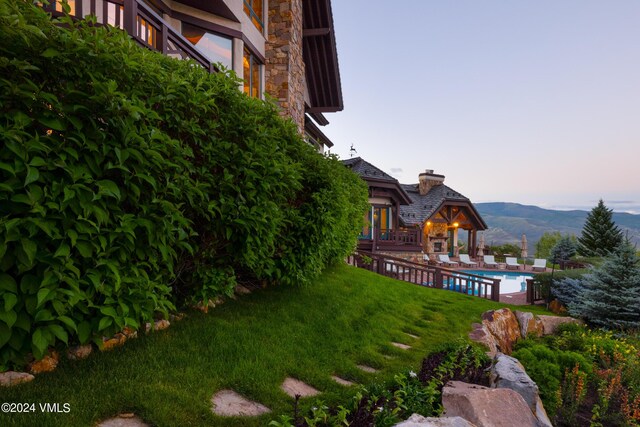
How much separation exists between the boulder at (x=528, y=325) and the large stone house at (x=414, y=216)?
12.3 metres

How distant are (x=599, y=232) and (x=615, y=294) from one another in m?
20.6

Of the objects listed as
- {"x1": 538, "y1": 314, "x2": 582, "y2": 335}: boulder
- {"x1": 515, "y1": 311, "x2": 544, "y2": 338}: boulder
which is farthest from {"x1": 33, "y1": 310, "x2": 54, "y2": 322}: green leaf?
{"x1": 538, "y1": 314, "x2": 582, "y2": 335}: boulder

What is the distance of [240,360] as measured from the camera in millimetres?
3652

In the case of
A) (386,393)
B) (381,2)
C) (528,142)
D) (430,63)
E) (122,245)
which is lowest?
(386,393)

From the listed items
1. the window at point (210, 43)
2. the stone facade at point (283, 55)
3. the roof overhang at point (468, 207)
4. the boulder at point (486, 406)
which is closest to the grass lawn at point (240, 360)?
the boulder at point (486, 406)

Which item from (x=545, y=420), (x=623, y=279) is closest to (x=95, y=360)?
(x=545, y=420)

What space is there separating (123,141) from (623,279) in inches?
516

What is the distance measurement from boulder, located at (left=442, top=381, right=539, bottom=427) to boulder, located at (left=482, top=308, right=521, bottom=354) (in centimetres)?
368

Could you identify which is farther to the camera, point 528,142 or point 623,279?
point 528,142

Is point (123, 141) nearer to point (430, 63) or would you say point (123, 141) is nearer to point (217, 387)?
point (217, 387)

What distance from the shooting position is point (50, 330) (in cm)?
240

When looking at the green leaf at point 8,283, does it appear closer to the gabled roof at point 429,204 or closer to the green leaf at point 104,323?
the green leaf at point 104,323

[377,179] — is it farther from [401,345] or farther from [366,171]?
[401,345]

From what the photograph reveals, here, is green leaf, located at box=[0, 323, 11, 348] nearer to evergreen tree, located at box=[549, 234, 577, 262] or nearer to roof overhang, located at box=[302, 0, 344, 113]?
roof overhang, located at box=[302, 0, 344, 113]
